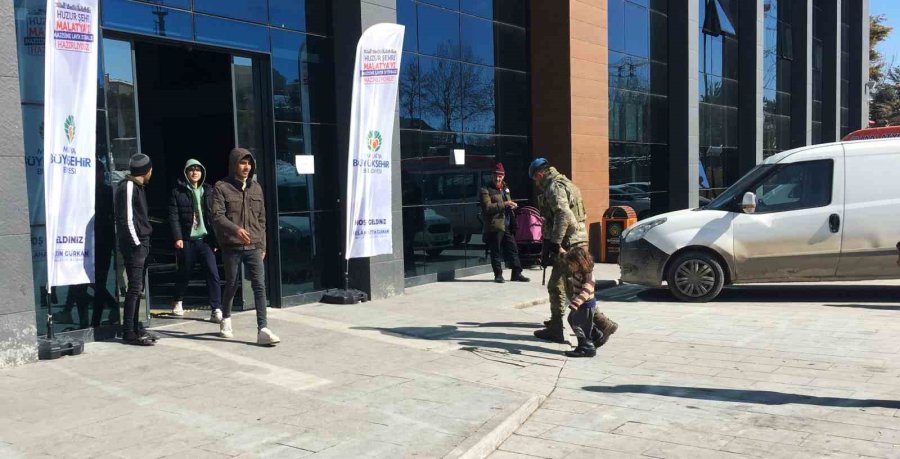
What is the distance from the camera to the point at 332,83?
10.5 meters

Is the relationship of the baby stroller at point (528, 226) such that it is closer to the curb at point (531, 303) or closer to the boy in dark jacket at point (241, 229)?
the curb at point (531, 303)

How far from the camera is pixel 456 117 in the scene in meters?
13.2

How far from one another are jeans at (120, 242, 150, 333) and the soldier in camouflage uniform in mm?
3999

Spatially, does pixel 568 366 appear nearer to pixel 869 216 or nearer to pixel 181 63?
pixel 869 216

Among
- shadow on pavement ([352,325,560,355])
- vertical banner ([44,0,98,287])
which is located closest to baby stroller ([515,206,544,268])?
shadow on pavement ([352,325,560,355])

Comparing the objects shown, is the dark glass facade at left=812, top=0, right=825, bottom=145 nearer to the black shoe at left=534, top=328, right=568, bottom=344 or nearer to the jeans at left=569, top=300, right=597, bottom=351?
the black shoe at left=534, top=328, right=568, bottom=344

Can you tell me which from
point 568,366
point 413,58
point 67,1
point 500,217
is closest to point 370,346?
point 568,366

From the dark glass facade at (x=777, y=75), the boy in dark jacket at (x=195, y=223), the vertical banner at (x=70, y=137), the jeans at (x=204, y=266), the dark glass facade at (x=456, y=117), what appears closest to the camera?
the vertical banner at (x=70, y=137)

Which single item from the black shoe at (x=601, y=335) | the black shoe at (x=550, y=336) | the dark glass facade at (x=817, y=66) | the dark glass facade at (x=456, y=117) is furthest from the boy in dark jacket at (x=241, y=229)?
the dark glass facade at (x=817, y=66)

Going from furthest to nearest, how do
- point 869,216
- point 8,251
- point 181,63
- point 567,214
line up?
point 181,63 → point 869,216 → point 567,214 → point 8,251

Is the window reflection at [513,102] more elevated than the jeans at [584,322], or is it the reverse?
the window reflection at [513,102]

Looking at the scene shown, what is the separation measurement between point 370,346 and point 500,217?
5107 mm

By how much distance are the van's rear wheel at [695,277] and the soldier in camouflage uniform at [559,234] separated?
11.2 ft

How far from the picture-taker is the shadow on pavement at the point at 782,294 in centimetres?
1090
